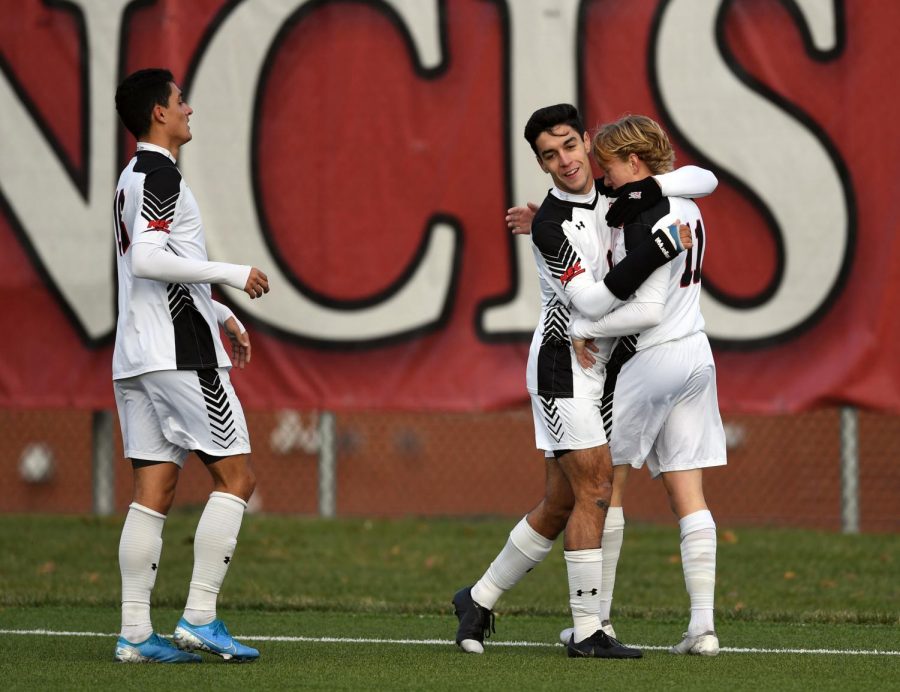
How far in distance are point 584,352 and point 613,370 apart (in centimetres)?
20

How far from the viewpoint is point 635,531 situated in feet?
34.7

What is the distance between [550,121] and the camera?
563 cm

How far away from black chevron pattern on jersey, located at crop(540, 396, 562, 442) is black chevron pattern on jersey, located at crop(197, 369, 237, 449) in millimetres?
1166

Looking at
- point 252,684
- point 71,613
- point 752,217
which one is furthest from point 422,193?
point 252,684

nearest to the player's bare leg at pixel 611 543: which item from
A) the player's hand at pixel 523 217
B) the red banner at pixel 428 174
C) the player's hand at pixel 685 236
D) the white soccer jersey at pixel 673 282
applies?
the white soccer jersey at pixel 673 282

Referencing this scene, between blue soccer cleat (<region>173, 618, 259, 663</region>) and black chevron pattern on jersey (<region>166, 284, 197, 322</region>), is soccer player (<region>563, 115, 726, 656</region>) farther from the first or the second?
blue soccer cleat (<region>173, 618, 259, 663</region>)

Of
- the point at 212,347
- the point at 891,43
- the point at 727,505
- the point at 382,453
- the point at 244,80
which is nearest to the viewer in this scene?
the point at 212,347

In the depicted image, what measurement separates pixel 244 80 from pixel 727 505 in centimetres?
742

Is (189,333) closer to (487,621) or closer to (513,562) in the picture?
(513,562)

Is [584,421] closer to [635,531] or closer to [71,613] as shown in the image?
[71,613]

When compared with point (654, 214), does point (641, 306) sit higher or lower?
lower

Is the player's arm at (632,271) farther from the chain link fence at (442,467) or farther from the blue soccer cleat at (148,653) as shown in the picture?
the chain link fence at (442,467)

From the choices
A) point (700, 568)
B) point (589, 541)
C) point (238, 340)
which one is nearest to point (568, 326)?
point (589, 541)

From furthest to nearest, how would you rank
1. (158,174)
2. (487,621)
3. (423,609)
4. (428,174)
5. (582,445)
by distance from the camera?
(428,174) → (423,609) → (487,621) → (582,445) → (158,174)
